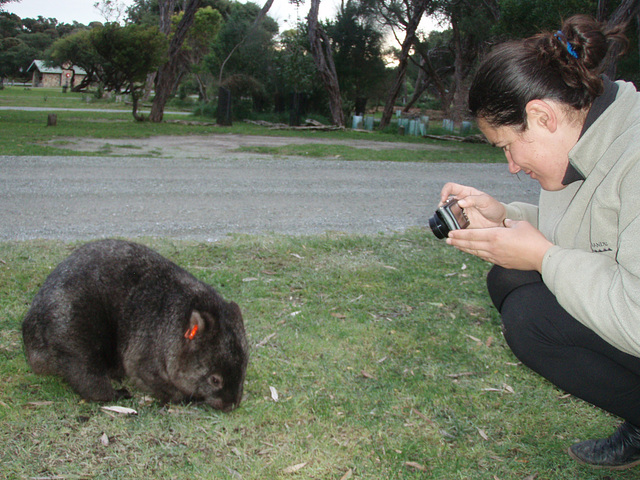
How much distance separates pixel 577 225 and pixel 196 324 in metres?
2.01

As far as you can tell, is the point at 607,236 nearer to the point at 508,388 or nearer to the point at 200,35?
the point at 508,388

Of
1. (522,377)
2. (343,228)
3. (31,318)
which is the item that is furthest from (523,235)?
(343,228)

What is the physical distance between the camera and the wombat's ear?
314 cm

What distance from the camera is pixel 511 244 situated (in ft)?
8.54

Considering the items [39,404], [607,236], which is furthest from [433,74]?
[39,404]

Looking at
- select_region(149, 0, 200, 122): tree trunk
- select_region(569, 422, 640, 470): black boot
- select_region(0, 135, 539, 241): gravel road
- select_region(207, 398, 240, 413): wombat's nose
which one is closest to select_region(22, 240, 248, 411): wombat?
select_region(207, 398, 240, 413): wombat's nose

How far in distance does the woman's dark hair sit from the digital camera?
0.61 m

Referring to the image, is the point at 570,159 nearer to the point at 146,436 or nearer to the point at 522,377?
the point at 522,377

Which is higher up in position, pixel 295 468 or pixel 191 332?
pixel 191 332

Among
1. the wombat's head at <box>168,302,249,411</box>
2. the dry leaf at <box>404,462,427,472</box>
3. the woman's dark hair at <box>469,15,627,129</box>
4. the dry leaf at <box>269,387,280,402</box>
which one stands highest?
the woman's dark hair at <box>469,15,627,129</box>

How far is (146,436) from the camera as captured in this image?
3.02 metres

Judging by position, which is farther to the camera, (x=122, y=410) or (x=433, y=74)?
(x=433, y=74)

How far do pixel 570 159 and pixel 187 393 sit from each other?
237cm

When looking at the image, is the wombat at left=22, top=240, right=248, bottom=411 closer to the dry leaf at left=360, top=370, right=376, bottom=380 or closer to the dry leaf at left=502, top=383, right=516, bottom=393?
the dry leaf at left=360, top=370, right=376, bottom=380
